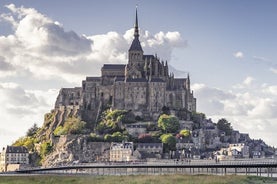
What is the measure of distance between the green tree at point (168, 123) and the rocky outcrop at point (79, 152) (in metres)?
14.0

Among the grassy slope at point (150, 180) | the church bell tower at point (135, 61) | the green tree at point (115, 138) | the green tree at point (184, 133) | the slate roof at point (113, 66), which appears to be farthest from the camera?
the slate roof at point (113, 66)

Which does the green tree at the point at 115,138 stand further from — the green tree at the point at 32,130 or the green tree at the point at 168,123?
the green tree at the point at 32,130

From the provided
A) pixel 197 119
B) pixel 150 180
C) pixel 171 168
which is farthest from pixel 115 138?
pixel 150 180

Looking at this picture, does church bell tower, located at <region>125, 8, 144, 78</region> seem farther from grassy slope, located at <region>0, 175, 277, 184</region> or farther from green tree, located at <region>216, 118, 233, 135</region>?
grassy slope, located at <region>0, 175, 277, 184</region>

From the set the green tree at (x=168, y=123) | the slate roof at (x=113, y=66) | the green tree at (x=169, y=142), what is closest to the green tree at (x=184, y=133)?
the green tree at (x=168, y=123)

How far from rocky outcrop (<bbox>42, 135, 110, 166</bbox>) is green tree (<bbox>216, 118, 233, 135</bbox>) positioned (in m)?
36.6

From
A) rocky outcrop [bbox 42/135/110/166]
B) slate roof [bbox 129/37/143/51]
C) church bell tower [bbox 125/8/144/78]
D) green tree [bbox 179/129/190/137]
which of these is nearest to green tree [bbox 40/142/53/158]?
rocky outcrop [bbox 42/135/110/166]

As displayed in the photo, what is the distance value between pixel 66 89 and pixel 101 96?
12.0 metres

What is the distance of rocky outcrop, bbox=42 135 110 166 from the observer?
152 metres

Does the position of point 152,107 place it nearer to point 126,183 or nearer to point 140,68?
point 140,68

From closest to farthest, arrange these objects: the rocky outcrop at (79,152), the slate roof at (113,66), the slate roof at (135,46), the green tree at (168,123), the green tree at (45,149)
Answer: the rocky outcrop at (79,152) < the green tree at (168,123) < the green tree at (45,149) < the slate roof at (113,66) < the slate roof at (135,46)

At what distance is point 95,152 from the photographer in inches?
6009

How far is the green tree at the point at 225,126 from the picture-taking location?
175625 mm

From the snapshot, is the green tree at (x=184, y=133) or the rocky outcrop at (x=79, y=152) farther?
the green tree at (x=184, y=133)
